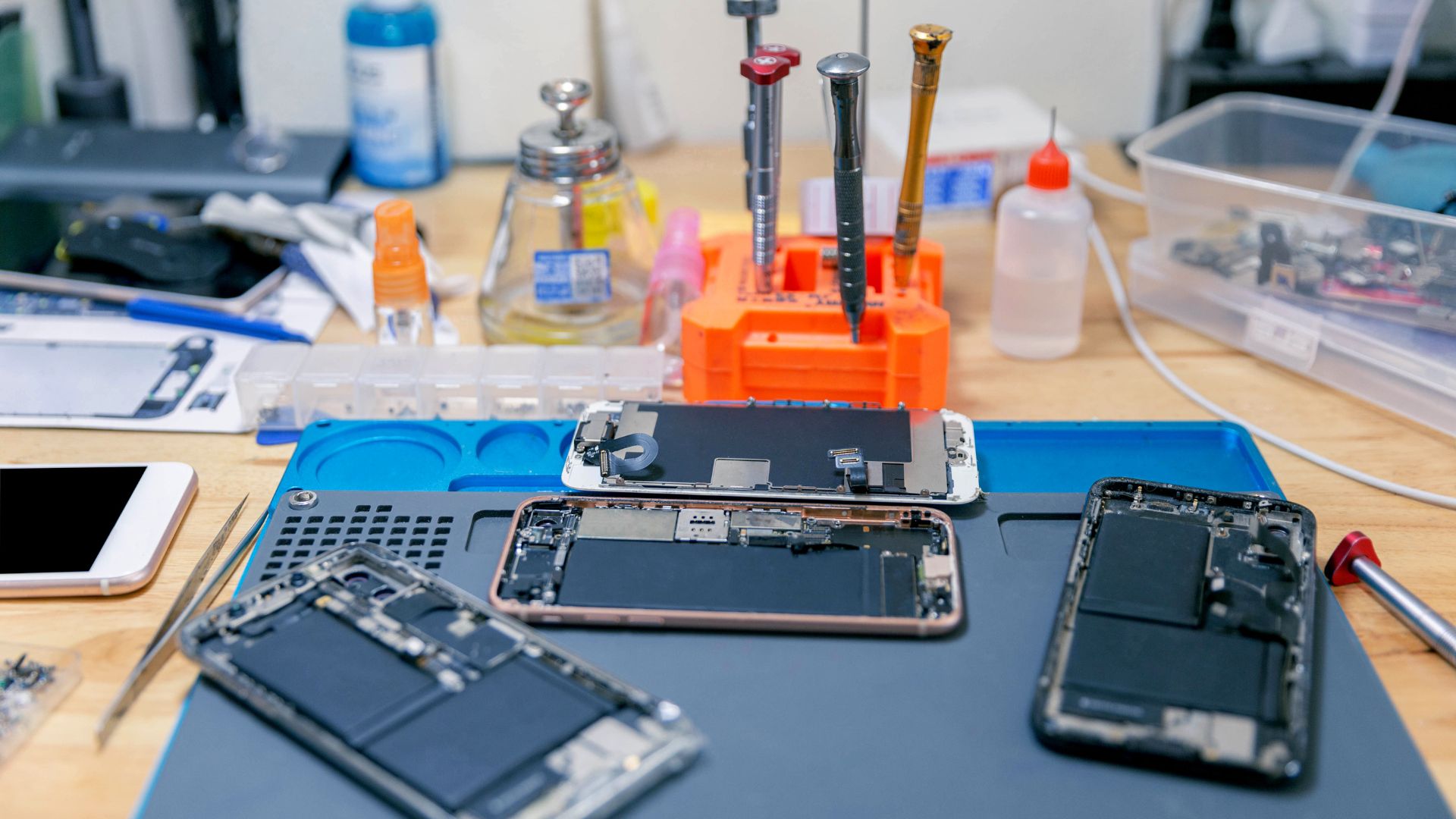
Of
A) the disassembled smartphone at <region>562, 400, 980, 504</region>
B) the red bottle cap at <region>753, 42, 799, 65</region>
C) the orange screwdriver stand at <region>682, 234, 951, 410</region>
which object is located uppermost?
the red bottle cap at <region>753, 42, 799, 65</region>

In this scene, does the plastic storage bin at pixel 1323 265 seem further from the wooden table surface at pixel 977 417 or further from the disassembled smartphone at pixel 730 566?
the disassembled smartphone at pixel 730 566

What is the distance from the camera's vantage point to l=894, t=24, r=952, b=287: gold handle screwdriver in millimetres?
786

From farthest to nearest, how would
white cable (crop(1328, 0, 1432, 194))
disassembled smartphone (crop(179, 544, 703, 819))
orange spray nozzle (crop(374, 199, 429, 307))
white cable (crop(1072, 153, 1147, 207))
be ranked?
white cable (crop(1072, 153, 1147, 207)) → white cable (crop(1328, 0, 1432, 194)) → orange spray nozzle (crop(374, 199, 429, 307)) → disassembled smartphone (crop(179, 544, 703, 819))

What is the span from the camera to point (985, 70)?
1340mm

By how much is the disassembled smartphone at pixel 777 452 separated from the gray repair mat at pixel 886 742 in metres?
0.08

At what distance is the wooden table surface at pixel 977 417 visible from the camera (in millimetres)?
605

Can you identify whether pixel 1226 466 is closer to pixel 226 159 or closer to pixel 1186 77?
pixel 1186 77

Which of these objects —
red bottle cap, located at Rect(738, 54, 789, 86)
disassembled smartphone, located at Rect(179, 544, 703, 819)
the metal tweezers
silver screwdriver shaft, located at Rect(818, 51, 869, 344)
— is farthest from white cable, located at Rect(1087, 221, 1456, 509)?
the metal tweezers

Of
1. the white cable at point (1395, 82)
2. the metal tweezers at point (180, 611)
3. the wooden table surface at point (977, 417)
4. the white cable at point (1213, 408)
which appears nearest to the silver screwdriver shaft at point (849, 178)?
the wooden table surface at point (977, 417)

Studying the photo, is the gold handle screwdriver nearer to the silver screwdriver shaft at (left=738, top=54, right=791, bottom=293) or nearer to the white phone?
the silver screwdriver shaft at (left=738, top=54, right=791, bottom=293)

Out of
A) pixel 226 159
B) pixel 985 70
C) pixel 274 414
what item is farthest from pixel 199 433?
pixel 985 70

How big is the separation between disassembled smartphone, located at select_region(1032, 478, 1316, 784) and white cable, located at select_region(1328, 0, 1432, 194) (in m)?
0.53

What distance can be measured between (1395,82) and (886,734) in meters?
0.95

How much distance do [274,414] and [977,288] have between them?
550 millimetres
